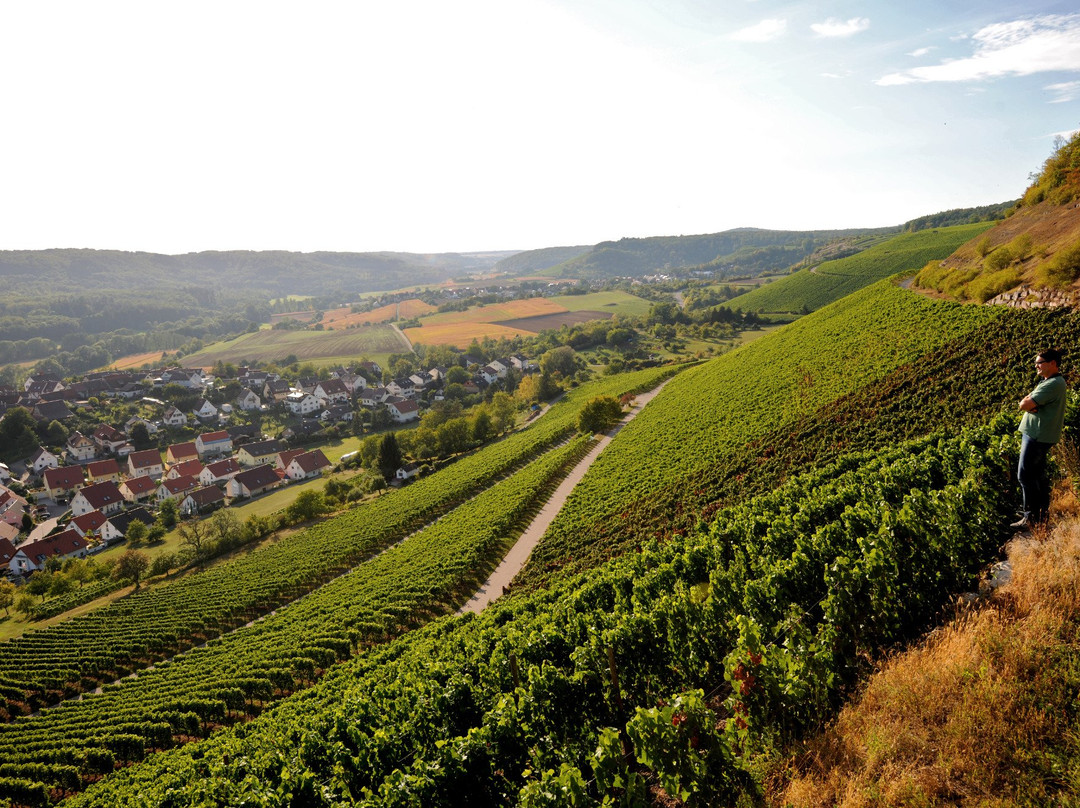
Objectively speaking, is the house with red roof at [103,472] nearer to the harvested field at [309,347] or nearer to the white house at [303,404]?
the white house at [303,404]

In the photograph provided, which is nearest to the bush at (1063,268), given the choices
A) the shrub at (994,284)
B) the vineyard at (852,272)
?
the shrub at (994,284)

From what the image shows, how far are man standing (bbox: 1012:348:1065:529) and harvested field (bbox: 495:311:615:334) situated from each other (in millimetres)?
159808

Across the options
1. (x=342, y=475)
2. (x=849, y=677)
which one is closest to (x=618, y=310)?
(x=342, y=475)

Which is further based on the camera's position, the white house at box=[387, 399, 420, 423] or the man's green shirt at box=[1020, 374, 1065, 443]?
the white house at box=[387, 399, 420, 423]

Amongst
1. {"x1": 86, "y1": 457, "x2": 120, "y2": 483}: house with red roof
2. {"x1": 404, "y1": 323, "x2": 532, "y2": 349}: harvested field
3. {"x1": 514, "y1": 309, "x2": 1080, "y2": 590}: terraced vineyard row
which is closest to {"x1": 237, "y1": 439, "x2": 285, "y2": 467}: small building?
{"x1": 86, "y1": 457, "x2": 120, "y2": 483}: house with red roof

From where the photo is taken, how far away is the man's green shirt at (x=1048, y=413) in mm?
7652

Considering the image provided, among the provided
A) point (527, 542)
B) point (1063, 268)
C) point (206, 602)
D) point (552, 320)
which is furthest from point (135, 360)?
point (1063, 268)

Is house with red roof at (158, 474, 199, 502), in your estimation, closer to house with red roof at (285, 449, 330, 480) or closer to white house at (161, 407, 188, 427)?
house with red roof at (285, 449, 330, 480)

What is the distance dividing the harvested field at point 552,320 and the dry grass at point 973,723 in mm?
162408

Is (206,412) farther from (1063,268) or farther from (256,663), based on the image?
(1063,268)

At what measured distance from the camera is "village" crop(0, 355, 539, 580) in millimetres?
64188

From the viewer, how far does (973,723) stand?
471cm

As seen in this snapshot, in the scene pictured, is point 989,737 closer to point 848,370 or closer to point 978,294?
point 848,370

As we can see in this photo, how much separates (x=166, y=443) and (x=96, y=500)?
29.4 meters
